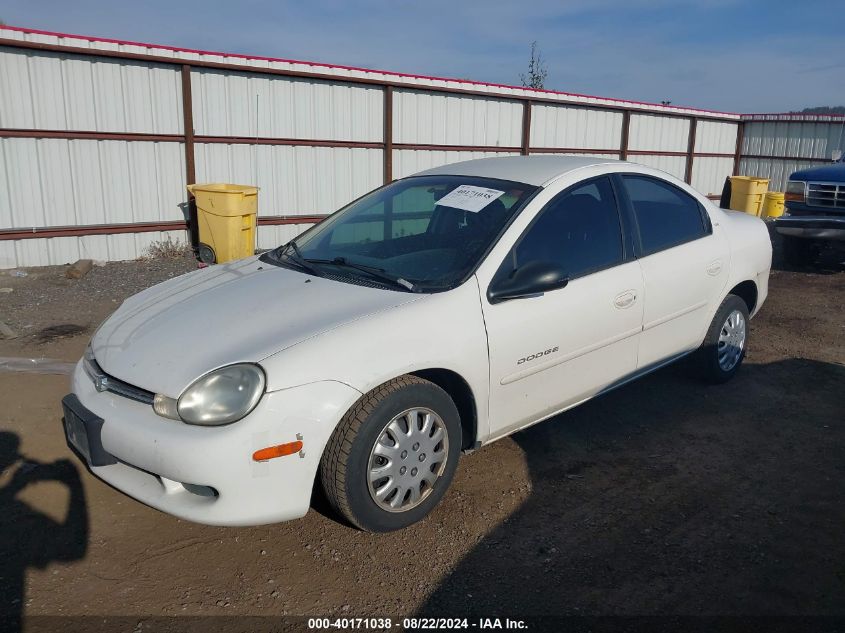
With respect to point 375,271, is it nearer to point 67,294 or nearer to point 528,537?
point 528,537

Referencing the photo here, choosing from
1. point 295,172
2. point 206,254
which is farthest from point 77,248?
point 295,172

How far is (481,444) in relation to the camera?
3445 mm

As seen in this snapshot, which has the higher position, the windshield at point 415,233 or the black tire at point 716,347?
the windshield at point 415,233

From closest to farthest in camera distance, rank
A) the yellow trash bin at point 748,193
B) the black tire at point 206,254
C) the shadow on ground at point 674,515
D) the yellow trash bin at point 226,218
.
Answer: the shadow on ground at point 674,515
the yellow trash bin at point 226,218
the black tire at point 206,254
the yellow trash bin at point 748,193

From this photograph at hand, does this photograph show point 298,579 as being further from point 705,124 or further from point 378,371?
point 705,124

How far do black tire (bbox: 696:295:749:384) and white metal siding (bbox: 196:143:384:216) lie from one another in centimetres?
791

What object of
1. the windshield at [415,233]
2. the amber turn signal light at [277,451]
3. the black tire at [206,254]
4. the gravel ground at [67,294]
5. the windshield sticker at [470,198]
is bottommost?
the gravel ground at [67,294]

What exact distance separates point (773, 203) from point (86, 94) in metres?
15.1

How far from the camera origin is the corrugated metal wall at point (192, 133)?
29.7ft

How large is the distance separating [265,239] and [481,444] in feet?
28.3

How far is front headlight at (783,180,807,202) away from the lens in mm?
9984

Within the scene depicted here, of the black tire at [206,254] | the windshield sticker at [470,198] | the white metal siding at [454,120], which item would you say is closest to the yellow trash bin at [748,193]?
the white metal siding at [454,120]

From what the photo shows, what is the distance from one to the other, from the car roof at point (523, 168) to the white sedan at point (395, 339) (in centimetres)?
2

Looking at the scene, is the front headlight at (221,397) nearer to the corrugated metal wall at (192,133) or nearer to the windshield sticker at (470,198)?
the windshield sticker at (470,198)
